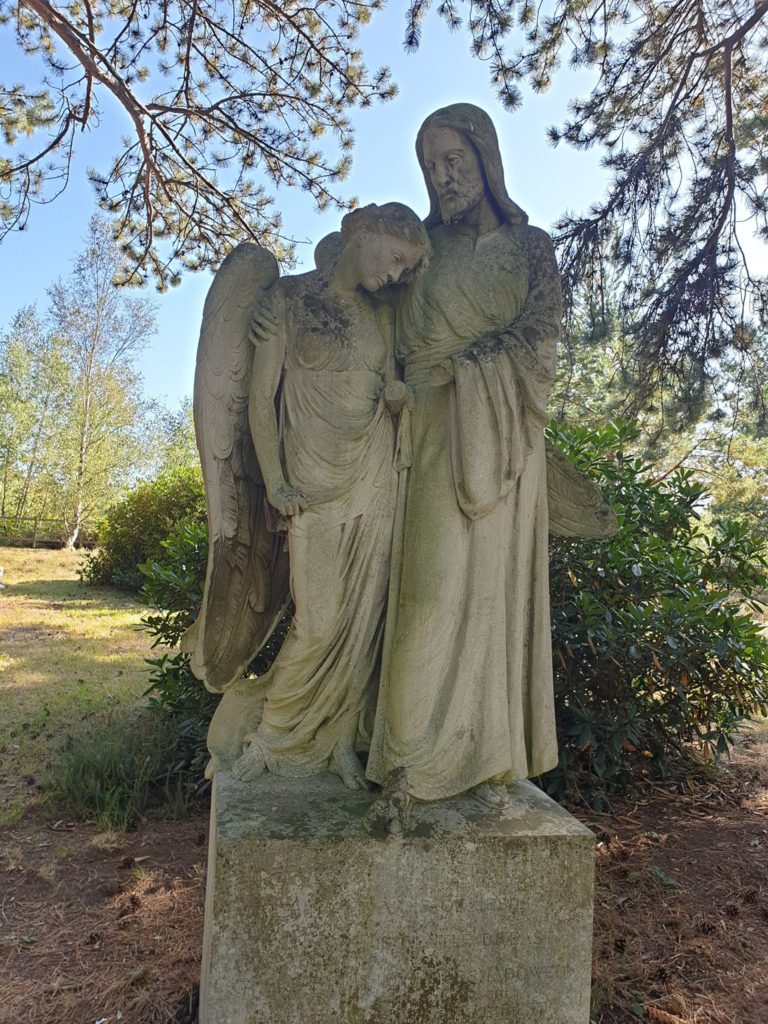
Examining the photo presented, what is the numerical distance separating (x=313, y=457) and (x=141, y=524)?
10.7m

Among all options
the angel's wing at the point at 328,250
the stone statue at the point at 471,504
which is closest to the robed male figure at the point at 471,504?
the stone statue at the point at 471,504

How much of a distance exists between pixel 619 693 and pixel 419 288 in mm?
3208

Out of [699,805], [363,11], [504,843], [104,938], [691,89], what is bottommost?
[104,938]

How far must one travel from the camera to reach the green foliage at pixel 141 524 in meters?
12.0

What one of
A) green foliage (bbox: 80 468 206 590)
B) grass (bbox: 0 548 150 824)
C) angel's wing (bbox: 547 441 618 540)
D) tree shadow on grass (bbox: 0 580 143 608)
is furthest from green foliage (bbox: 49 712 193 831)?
green foliage (bbox: 80 468 206 590)

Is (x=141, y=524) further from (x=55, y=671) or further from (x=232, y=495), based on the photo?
(x=232, y=495)

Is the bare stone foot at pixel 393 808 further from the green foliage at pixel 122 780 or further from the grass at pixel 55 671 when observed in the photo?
the grass at pixel 55 671

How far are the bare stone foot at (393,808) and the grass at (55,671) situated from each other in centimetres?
322

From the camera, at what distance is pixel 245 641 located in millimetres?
2455

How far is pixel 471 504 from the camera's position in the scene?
2199mm

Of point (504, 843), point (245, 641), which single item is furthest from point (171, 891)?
point (504, 843)

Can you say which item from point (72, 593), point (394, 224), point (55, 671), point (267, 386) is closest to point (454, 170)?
point (394, 224)

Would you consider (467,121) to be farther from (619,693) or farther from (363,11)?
(363,11)

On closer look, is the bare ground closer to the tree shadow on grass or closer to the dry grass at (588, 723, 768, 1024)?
the dry grass at (588, 723, 768, 1024)
